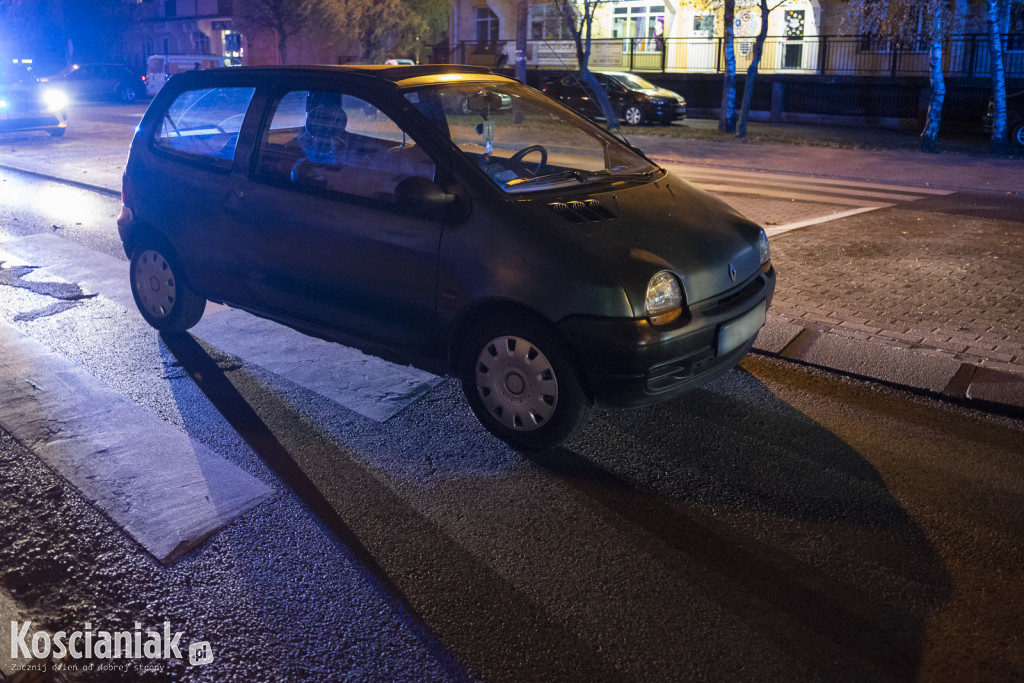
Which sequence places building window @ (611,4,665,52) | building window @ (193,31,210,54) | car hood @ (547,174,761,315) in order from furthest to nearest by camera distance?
building window @ (193,31,210,54) < building window @ (611,4,665,52) < car hood @ (547,174,761,315)

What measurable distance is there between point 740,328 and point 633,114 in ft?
75.8

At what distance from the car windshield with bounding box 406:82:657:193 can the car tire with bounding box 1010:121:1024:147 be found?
16.7 m

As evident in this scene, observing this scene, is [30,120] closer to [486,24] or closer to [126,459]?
[126,459]

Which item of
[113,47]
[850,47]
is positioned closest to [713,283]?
[850,47]

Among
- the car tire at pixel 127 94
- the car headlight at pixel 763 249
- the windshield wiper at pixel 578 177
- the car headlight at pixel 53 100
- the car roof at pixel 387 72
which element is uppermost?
the car tire at pixel 127 94

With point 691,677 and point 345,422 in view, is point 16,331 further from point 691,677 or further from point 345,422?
point 691,677

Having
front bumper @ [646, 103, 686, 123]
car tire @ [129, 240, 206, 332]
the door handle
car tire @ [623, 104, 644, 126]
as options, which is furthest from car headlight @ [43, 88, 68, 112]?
the door handle

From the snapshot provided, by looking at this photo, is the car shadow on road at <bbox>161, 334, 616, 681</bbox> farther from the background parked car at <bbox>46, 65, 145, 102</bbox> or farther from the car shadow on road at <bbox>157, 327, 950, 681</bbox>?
the background parked car at <bbox>46, 65, 145, 102</bbox>

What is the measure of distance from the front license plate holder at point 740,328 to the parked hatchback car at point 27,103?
20.0 meters

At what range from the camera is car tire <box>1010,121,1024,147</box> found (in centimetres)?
1881

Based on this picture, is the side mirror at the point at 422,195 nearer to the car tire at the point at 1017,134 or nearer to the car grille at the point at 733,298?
the car grille at the point at 733,298

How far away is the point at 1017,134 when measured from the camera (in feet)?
62.1

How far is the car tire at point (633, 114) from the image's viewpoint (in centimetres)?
2631

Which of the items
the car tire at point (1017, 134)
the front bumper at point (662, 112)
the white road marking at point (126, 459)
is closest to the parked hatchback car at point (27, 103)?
the front bumper at point (662, 112)
